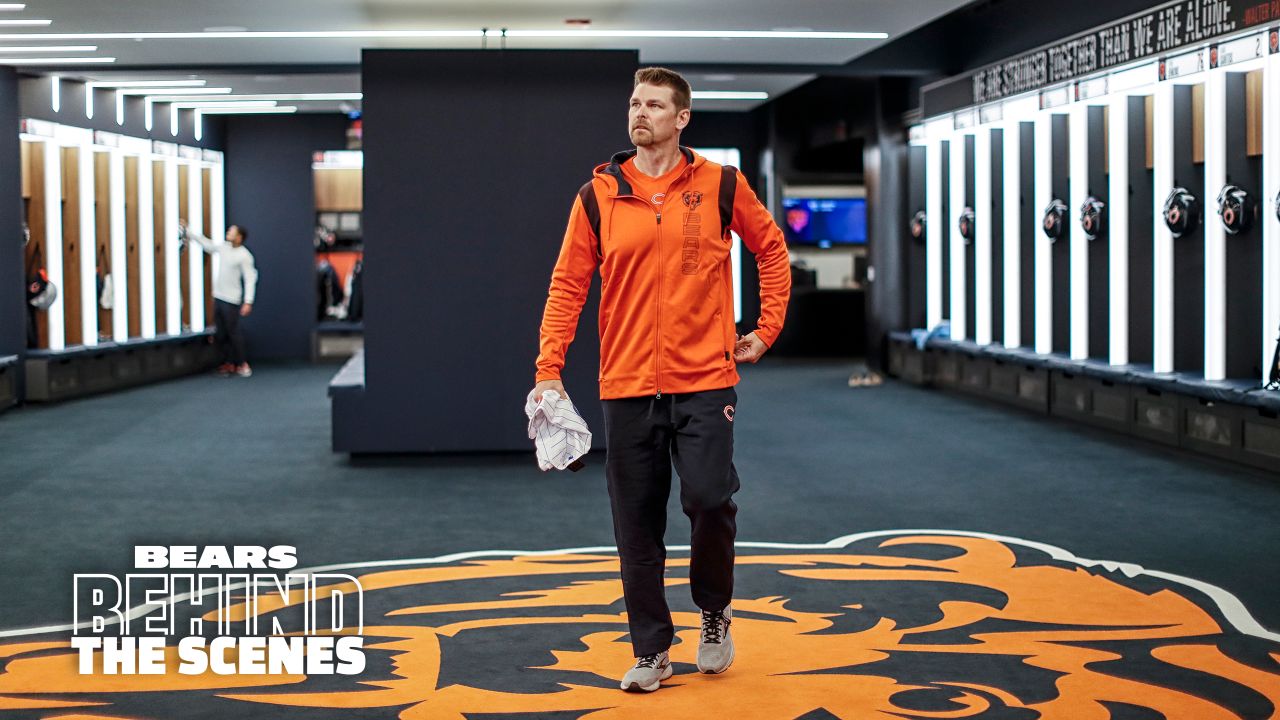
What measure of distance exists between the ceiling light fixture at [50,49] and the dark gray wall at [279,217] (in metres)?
6.40

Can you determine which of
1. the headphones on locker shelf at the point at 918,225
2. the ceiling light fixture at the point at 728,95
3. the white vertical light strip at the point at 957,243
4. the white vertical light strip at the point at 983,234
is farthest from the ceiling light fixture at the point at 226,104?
→ the white vertical light strip at the point at 983,234

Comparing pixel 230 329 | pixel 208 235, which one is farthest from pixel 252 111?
pixel 230 329

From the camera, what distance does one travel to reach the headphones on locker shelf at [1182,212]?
848cm

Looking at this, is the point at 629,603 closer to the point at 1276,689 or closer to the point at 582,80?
the point at 1276,689

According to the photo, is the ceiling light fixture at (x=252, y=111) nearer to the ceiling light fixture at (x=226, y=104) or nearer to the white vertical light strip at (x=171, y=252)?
the ceiling light fixture at (x=226, y=104)

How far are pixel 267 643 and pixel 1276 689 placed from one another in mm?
2772

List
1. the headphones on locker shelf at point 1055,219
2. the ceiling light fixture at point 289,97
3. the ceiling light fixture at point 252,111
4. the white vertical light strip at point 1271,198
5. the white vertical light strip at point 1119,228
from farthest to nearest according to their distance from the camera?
the ceiling light fixture at point 252,111
the ceiling light fixture at point 289,97
the headphones on locker shelf at point 1055,219
the white vertical light strip at point 1119,228
the white vertical light strip at point 1271,198

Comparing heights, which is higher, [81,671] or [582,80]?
[582,80]

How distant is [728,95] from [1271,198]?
806 cm

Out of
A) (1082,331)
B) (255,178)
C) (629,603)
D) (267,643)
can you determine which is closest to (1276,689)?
(629,603)

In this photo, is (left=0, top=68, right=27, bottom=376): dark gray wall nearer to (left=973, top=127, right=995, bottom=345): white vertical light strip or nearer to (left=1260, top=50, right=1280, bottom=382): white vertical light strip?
(left=973, top=127, right=995, bottom=345): white vertical light strip

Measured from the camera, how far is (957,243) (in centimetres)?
1241

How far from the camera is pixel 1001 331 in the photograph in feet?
38.7

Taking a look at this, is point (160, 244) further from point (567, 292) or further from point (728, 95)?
point (567, 292)
